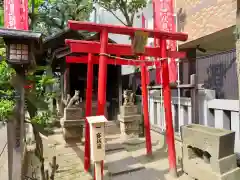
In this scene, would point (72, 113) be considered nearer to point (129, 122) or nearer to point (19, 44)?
point (129, 122)

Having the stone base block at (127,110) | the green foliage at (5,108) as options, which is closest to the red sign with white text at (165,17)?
the stone base block at (127,110)

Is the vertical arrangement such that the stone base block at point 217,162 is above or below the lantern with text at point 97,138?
below

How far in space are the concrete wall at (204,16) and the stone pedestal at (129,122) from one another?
4.13 meters

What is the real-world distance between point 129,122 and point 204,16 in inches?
214

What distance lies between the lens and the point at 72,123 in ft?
25.3

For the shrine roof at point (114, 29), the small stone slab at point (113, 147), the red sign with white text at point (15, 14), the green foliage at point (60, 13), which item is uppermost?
the green foliage at point (60, 13)

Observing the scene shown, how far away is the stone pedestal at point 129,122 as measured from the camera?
8977 mm

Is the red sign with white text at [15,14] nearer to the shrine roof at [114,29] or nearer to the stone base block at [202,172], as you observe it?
the shrine roof at [114,29]

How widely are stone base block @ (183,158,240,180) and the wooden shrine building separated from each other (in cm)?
701

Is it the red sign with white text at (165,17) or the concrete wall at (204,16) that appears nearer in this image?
the concrete wall at (204,16)

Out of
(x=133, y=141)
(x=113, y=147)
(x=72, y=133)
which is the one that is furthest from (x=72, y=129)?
(x=133, y=141)

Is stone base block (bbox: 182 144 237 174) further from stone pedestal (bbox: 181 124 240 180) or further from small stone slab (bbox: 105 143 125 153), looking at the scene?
small stone slab (bbox: 105 143 125 153)

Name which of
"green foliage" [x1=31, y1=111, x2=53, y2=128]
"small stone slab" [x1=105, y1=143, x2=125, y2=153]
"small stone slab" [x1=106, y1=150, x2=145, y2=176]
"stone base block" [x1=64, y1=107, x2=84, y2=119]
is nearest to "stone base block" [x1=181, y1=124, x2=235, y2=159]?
"small stone slab" [x1=106, y1=150, x2=145, y2=176]

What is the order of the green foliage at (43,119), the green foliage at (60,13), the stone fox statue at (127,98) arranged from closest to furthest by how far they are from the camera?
the green foliage at (43,119) < the stone fox statue at (127,98) < the green foliage at (60,13)
